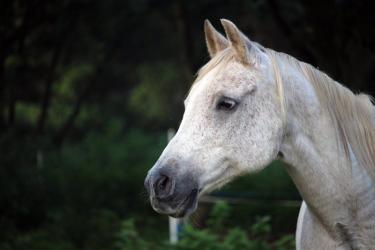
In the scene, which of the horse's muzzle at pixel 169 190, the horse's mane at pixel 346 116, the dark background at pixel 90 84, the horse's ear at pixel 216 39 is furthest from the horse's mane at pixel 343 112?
the dark background at pixel 90 84

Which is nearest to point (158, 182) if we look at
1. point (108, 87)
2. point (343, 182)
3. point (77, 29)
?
point (343, 182)

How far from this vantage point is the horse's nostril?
3166 mm

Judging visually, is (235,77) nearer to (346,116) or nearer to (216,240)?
(346,116)

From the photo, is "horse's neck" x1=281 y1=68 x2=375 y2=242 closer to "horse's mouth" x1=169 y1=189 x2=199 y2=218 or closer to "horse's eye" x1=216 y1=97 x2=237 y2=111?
"horse's eye" x1=216 y1=97 x2=237 y2=111

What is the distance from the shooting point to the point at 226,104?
3338 millimetres

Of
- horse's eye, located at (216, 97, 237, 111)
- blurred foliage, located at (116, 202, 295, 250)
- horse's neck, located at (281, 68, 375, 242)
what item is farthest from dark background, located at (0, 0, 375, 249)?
blurred foliage, located at (116, 202, 295, 250)

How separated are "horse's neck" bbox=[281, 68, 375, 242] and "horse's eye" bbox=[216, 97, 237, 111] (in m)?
0.27

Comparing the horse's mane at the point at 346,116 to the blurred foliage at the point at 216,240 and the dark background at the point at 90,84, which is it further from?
the blurred foliage at the point at 216,240

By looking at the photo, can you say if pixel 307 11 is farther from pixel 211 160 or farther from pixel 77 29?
pixel 77 29

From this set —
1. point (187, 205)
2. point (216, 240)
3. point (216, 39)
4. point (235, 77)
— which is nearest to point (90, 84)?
point (216, 240)

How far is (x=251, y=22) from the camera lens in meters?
10.9

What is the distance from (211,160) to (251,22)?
26.0 feet

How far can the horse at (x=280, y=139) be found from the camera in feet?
10.7

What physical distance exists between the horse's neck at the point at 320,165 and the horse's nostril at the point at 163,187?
0.62 m
